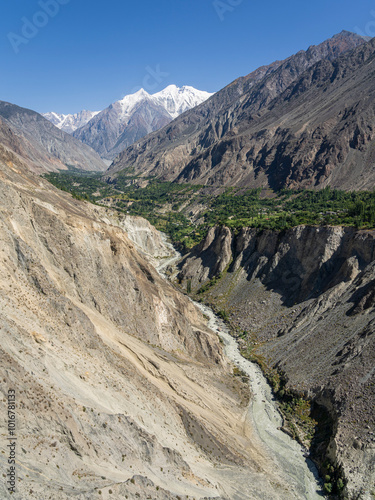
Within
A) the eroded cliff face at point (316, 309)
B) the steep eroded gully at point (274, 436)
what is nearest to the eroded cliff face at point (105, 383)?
the steep eroded gully at point (274, 436)

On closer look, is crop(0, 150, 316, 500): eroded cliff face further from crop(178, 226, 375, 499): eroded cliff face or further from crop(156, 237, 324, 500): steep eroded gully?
crop(178, 226, 375, 499): eroded cliff face

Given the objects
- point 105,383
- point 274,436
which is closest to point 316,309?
point 274,436

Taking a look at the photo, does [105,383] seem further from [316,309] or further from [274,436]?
[316,309]

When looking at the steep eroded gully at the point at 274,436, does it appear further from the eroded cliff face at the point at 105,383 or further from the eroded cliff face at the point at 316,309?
the eroded cliff face at the point at 316,309

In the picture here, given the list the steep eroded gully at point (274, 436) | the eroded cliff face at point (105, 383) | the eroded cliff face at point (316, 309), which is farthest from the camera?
the eroded cliff face at point (316, 309)

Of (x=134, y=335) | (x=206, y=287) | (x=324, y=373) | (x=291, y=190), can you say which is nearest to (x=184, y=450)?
(x=134, y=335)

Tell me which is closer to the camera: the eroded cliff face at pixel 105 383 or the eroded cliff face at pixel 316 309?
the eroded cliff face at pixel 105 383
